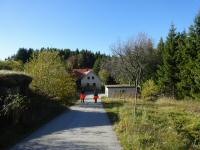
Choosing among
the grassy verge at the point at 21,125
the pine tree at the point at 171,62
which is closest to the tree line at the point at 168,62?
the pine tree at the point at 171,62

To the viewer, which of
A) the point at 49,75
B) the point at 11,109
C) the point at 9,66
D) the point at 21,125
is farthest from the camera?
the point at 9,66

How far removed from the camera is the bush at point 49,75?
1267 inches

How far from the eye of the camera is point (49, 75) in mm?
33125

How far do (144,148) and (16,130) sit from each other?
646cm

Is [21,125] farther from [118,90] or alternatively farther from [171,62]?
[118,90]

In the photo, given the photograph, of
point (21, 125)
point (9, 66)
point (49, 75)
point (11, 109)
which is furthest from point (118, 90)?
point (11, 109)

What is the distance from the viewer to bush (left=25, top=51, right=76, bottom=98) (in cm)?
3219

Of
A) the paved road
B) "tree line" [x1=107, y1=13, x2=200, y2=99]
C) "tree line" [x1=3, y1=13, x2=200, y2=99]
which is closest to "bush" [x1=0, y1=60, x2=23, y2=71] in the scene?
"tree line" [x1=3, y1=13, x2=200, y2=99]

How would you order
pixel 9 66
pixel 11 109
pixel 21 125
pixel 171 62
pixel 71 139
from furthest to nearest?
pixel 171 62, pixel 9 66, pixel 21 125, pixel 11 109, pixel 71 139

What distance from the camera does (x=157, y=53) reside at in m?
68.8

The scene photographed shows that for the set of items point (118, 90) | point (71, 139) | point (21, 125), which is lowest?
point (71, 139)

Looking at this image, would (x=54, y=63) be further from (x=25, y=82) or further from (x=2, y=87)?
(x=2, y=87)

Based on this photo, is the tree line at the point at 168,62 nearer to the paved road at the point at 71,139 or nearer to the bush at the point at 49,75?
the bush at the point at 49,75

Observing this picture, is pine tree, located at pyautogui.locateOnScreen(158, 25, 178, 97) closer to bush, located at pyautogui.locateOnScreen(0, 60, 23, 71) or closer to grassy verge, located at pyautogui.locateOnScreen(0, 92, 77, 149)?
bush, located at pyautogui.locateOnScreen(0, 60, 23, 71)
